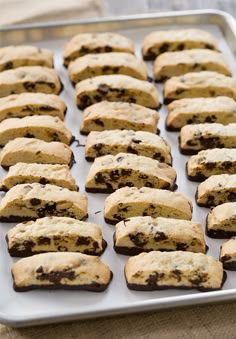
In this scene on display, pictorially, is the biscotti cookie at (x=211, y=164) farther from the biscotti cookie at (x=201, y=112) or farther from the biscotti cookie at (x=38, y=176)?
the biscotti cookie at (x=38, y=176)

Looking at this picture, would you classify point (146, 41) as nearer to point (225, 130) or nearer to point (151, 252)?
point (225, 130)

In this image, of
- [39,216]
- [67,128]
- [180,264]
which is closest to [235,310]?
[180,264]

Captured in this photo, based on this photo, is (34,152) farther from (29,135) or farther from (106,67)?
(106,67)

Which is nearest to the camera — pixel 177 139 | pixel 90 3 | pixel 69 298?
pixel 69 298

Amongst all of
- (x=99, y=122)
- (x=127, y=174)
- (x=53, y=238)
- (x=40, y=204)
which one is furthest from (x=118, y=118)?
(x=53, y=238)

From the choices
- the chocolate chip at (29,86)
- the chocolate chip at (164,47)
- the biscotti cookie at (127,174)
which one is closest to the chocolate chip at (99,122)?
the biscotti cookie at (127,174)
